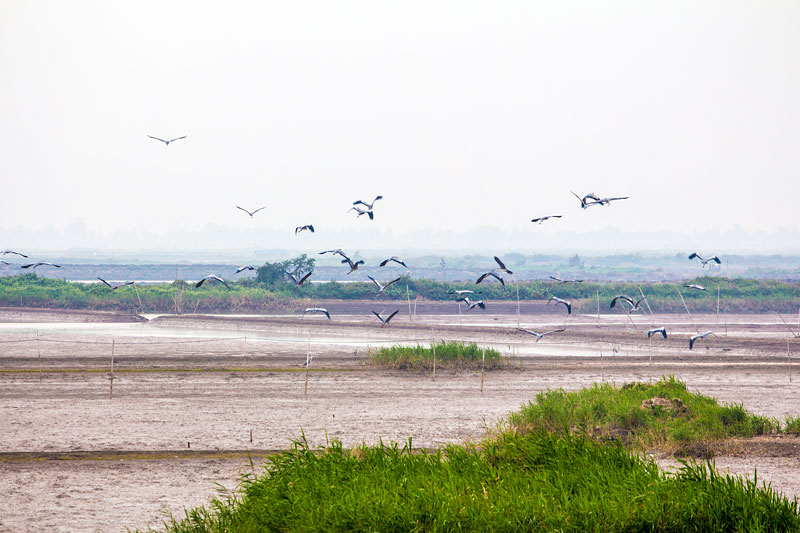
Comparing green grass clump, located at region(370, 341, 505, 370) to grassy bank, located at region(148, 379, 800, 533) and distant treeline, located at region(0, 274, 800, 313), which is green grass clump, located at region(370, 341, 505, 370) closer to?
grassy bank, located at region(148, 379, 800, 533)

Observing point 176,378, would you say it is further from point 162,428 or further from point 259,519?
point 259,519

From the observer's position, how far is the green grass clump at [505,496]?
27.2 feet

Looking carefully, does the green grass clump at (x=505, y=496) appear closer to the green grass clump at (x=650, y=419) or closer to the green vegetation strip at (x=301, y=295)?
the green grass clump at (x=650, y=419)

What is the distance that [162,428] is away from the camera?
18.3 metres

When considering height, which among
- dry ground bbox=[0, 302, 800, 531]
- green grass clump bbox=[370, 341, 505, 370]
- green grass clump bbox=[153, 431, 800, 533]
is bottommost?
dry ground bbox=[0, 302, 800, 531]

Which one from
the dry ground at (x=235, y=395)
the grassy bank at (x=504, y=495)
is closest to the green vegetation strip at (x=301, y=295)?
the dry ground at (x=235, y=395)

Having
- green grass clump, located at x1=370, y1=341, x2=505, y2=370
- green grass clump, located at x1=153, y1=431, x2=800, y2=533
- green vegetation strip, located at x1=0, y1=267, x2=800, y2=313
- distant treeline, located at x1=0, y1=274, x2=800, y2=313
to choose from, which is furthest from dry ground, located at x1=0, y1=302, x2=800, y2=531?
green vegetation strip, located at x1=0, y1=267, x2=800, y2=313

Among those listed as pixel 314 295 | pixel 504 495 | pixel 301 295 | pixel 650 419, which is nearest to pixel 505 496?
pixel 504 495

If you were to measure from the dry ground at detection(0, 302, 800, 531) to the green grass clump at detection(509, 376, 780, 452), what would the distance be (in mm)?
760

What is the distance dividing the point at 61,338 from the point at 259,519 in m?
32.0

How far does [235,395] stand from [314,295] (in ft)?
138

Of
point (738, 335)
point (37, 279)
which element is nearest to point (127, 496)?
point (738, 335)

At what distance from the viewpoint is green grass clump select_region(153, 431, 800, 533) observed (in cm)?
830

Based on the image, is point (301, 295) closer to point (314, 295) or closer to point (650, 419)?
point (314, 295)
